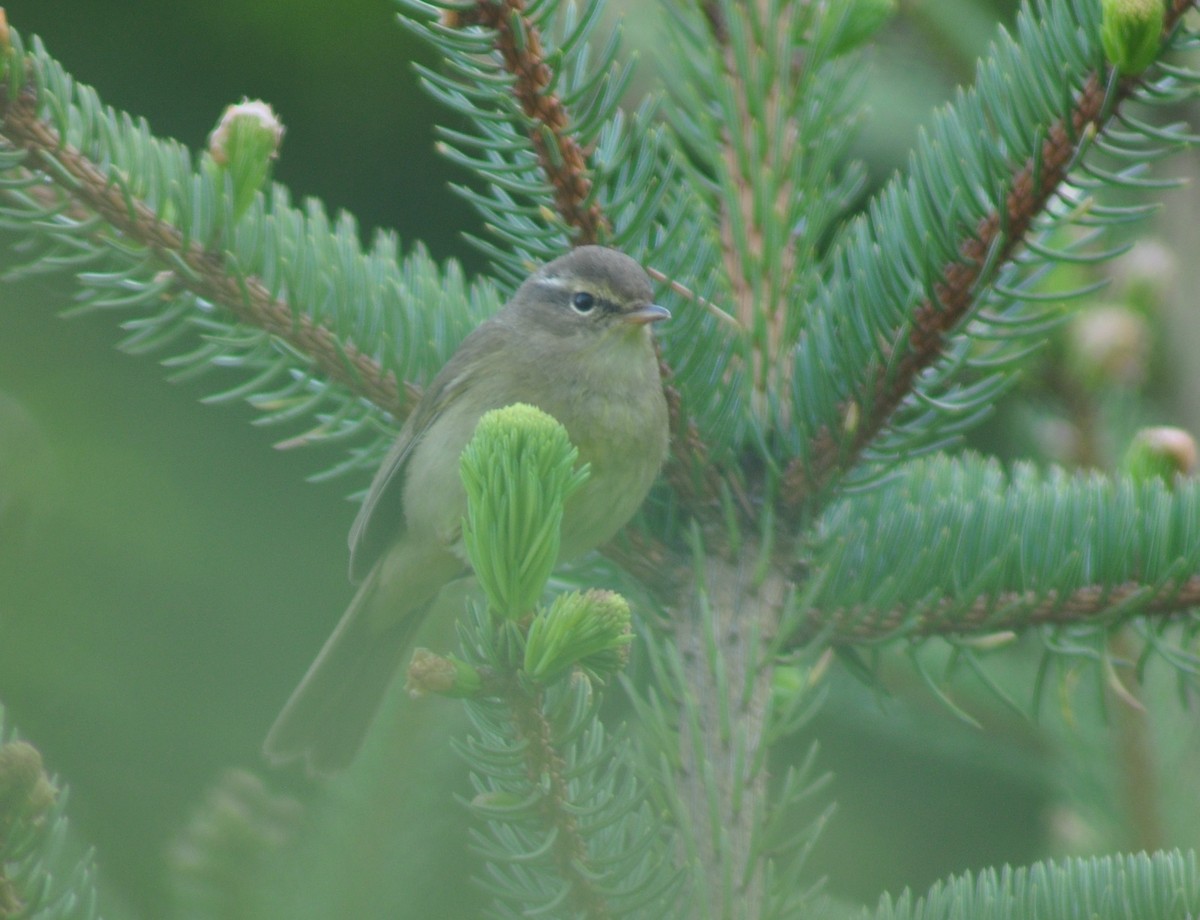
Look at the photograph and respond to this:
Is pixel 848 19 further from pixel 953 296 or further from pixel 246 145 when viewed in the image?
pixel 246 145

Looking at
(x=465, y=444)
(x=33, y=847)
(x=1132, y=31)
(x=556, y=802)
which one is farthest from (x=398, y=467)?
(x=1132, y=31)

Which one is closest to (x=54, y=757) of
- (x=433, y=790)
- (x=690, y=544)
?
(x=433, y=790)

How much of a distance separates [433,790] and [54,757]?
53 cm

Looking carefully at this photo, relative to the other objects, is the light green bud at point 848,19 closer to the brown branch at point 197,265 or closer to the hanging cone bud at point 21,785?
the brown branch at point 197,265

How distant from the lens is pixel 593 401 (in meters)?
2.62

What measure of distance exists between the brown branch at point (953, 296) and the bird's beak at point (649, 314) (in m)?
0.30

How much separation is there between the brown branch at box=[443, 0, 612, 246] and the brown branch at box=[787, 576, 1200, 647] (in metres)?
0.61

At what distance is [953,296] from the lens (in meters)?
1.61

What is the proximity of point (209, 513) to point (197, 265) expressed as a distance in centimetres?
139

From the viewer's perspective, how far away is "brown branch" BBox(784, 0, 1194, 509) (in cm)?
146

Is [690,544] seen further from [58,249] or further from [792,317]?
[58,249]

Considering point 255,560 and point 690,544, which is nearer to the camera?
point 690,544

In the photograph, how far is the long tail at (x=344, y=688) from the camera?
7.64 feet

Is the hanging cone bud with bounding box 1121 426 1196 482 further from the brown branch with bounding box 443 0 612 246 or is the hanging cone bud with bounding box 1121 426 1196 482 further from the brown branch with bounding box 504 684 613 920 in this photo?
the brown branch with bounding box 504 684 613 920
